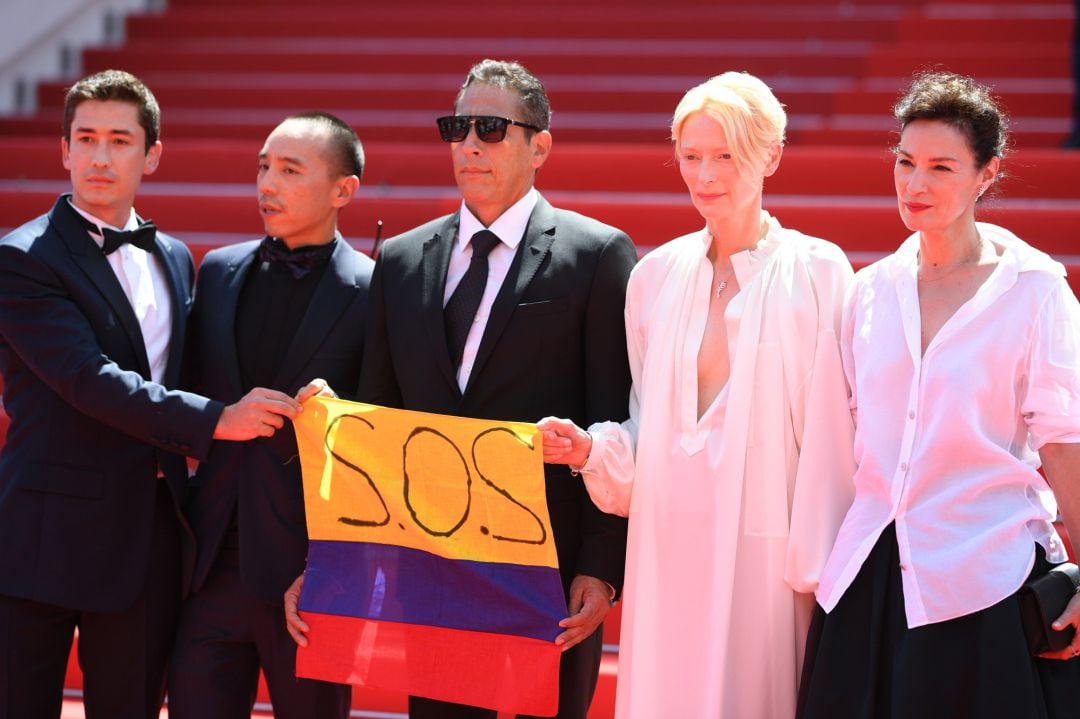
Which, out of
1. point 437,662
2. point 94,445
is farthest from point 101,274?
point 437,662

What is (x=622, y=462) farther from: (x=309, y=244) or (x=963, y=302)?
(x=309, y=244)

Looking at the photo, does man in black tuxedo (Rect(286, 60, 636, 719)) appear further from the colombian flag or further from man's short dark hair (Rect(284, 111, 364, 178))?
man's short dark hair (Rect(284, 111, 364, 178))

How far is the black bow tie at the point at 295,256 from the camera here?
3529 mm

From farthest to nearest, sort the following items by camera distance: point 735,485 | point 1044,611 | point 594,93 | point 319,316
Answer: point 594,93 < point 319,316 < point 735,485 < point 1044,611

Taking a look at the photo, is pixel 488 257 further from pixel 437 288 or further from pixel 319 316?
pixel 319 316

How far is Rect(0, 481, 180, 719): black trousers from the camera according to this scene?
327 centimetres

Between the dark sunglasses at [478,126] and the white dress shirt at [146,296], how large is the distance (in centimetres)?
94

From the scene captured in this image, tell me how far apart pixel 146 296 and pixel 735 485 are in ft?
5.56

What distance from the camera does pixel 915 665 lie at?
107 inches

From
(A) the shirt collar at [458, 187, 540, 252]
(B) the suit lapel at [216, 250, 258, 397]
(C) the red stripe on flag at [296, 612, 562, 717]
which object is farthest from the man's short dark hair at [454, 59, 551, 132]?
(C) the red stripe on flag at [296, 612, 562, 717]

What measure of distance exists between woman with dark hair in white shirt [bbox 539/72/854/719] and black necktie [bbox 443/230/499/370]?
35cm

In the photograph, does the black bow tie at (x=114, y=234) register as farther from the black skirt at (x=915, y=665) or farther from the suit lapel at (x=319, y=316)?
the black skirt at (x=915, y=665)

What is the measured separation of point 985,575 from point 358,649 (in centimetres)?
151

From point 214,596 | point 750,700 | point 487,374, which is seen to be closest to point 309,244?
point 487,374
